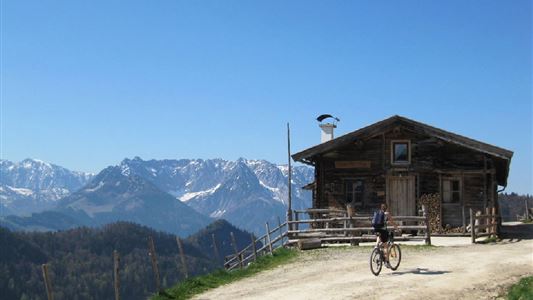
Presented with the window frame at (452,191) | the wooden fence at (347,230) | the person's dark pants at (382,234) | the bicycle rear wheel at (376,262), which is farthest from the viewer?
the window frame at (452,191)

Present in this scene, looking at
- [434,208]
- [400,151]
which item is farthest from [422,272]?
[400,151]

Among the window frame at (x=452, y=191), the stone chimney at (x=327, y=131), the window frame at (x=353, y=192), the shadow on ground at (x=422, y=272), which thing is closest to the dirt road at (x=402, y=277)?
the shadow on ground at (x=422, y=272)

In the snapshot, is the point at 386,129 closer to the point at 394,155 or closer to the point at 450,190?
the point at 394,155

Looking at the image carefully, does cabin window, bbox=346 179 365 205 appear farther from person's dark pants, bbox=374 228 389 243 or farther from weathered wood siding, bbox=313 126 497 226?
person's dark pants, bbox=374 228 389 243

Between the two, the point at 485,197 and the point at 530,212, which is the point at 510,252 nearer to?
the point at 485,197

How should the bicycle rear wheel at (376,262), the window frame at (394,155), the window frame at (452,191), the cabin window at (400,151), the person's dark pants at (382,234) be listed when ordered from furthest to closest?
the cabin window at (400,151), the window frame at (394,155), the window frame at (452,191), the person's dark pants at (382,234), the bicycle rear wheel at (376,262)

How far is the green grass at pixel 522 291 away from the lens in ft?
51.5

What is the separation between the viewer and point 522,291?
1623 cm

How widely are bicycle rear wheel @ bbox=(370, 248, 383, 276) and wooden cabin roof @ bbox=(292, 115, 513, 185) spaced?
14578 millimetres

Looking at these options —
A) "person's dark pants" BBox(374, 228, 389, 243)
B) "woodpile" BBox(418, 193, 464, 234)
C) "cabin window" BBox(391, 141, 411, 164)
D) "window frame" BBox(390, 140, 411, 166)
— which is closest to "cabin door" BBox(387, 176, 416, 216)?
"woodpile" BBox(418, 193, 464, 234)

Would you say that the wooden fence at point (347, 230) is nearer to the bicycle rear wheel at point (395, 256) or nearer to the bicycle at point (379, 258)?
the bicycle rear wheel at point (395, 256)

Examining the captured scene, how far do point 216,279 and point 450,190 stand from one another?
16967 mm

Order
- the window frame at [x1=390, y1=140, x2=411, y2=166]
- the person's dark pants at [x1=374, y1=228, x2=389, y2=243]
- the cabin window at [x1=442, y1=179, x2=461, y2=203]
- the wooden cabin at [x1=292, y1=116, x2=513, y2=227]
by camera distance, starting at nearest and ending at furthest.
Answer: the person's dark pants at [x1=374, y1=228, x2=389, y2=243]
the wooden cabin at [x1=292, y1=116, x2=513, y2=227]
the cabin window at [x1=442, y1=179, x2=461, y2=203]
the window frame at [x1=390, y1=140, x2=411, y2=166]

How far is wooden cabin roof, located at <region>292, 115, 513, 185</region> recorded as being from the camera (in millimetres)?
32562
